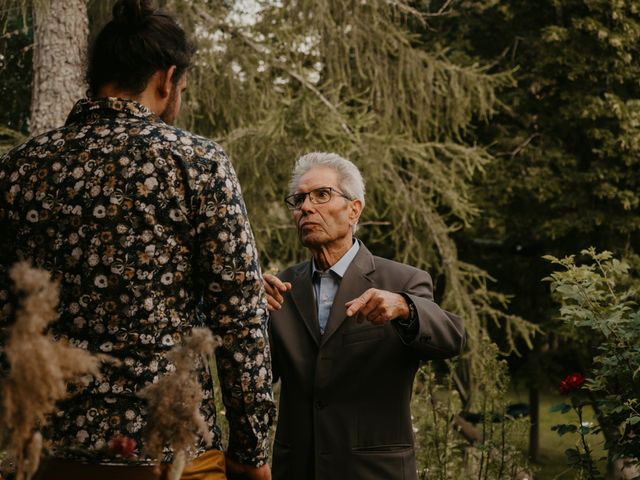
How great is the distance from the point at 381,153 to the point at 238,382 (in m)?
7.34

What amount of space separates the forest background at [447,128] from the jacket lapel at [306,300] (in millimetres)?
941

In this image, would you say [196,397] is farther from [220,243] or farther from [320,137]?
[320,137]

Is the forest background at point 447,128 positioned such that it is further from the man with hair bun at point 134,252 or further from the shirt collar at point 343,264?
the man with hair bun at point 134,252

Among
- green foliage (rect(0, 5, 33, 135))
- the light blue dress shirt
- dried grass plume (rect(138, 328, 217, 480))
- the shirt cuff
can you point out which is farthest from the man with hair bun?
green foliage (rect(0, 5, 33, 135))

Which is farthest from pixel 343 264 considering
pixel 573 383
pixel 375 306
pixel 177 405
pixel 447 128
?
pixel 447 128

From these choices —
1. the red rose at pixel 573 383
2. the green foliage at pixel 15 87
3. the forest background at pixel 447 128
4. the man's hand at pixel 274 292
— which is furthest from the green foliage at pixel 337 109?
the man's hand at pixel 274 292

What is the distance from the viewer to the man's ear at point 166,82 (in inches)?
84.7

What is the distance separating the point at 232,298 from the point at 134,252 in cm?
24

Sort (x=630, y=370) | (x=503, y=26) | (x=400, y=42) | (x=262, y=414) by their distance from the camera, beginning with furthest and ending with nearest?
(x=503, y=26), (x=400, y=42), (x=630, y=370), (x=262, y=414)

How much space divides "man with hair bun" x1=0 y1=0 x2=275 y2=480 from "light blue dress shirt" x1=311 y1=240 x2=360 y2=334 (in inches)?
40.3

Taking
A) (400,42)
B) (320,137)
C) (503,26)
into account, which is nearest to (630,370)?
(320,137)

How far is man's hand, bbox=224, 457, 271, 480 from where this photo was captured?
2.12 metres

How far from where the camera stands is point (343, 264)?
317 centimetres

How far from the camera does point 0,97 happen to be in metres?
9.38
